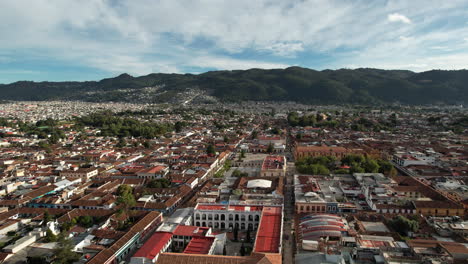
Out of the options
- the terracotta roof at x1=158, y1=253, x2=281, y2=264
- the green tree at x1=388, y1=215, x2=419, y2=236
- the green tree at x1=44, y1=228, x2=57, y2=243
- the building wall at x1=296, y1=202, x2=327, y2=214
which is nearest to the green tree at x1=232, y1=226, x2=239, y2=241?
the terracotta roof at x1=158, y1=253, x2=281, y2=264

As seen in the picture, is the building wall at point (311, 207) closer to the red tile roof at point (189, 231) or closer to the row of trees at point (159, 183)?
the red tile roof at point (189, 231)

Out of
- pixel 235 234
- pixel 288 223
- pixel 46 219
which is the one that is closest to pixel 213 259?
pixel 235 234

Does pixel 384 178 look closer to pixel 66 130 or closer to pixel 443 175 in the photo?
pixel 443 175

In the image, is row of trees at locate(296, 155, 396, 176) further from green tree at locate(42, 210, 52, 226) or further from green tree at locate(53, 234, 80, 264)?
green tree at locate(42, 210, 52, 226)

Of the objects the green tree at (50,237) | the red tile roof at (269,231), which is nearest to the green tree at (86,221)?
the green tree at (50,237)

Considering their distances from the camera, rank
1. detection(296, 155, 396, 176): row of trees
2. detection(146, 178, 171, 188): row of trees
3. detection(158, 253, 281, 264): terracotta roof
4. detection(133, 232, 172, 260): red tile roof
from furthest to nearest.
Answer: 1. detection(296, 155, 396, 176): row of trees
2. detection(146, 178, 171, 188): row of trees
3. detection(133, 232, 172, 260): red tile roof
4. detection(158, 253, 281, 264): terracotta roof

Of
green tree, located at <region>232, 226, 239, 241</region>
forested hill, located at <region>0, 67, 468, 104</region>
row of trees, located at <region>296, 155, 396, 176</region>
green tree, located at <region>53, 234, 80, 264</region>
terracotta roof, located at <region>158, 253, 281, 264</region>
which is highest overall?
forested hill, located at <region>0, 67, 468, 104</region>

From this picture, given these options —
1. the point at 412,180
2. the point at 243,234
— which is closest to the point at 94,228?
the point at 243,234

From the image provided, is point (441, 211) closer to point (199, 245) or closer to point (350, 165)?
point (350, 165)
